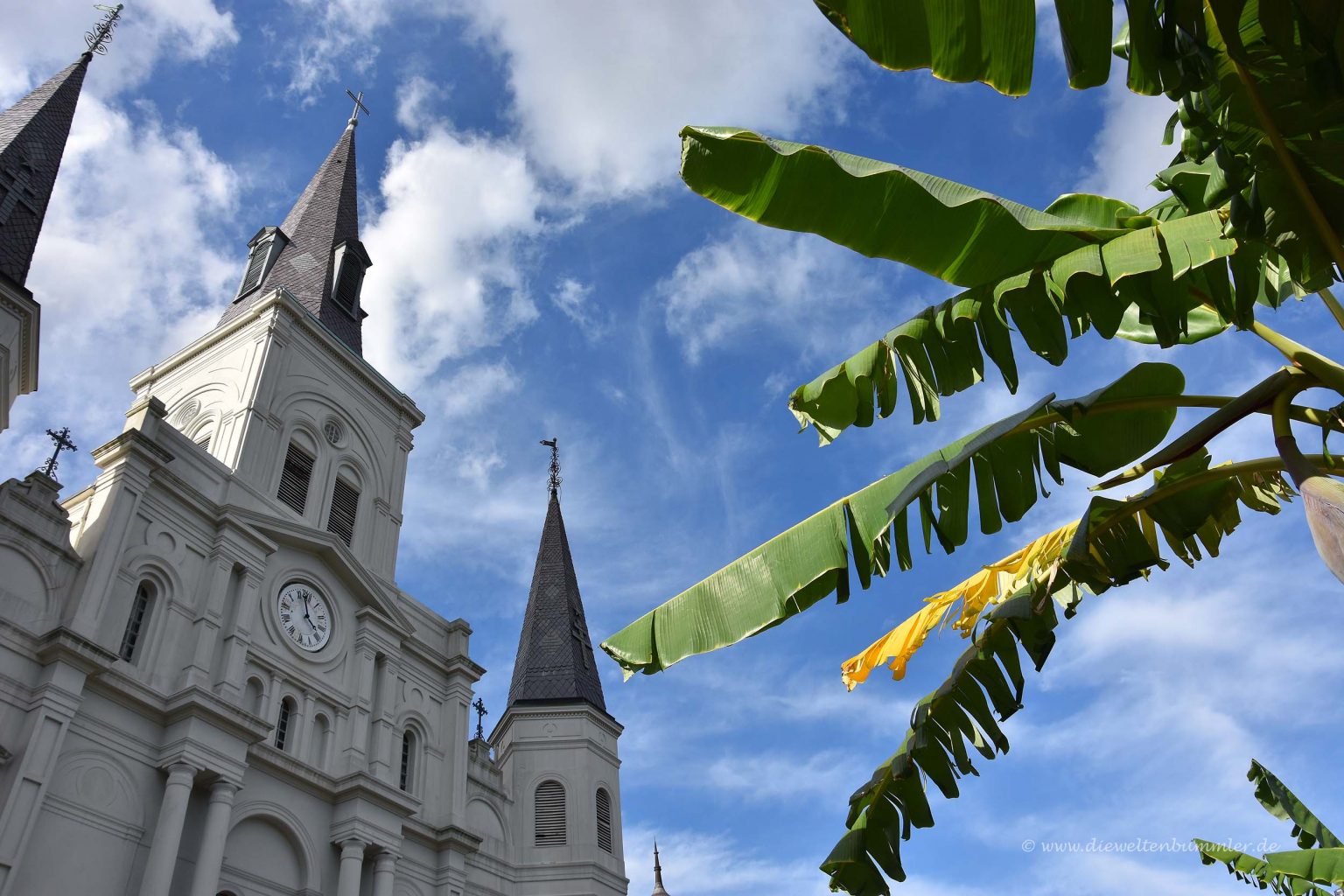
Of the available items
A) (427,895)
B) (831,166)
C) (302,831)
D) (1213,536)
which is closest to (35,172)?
(302,831)

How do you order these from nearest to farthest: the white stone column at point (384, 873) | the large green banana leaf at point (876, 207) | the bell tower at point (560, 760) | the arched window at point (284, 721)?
the large green banana leaf at point (876, 207) < the arched window at point (284, 721) < the white stone column at point (384, 873) < the bell tower at point (560, 760)

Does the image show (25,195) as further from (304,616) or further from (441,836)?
(441,836)

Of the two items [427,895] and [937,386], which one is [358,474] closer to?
[427,895]

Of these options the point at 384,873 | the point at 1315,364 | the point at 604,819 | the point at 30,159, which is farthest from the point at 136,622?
the point at 1315,364

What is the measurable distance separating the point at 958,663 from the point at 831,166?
3161 mm

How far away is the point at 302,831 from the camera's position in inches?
762

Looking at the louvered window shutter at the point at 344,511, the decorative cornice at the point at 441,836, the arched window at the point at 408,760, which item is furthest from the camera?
the louvered window shutter at the point at 344,511

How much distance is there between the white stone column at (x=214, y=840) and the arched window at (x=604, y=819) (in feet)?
37.4

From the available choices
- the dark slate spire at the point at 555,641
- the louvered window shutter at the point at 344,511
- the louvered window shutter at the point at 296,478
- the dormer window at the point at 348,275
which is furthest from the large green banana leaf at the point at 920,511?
the dormer window at the point at 348,275

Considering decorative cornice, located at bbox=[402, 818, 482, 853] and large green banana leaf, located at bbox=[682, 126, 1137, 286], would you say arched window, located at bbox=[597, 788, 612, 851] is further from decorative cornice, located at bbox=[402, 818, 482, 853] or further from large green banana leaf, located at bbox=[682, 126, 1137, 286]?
large green banana leaf, located at bbox=[682, 126, 1137, 286]

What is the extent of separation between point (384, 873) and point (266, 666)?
195 inches

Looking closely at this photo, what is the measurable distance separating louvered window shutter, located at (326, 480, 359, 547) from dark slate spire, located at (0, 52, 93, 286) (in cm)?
831

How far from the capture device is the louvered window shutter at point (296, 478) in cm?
2356

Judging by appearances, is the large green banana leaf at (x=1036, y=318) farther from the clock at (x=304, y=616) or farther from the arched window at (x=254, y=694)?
the clock at (x=304, y=616)
